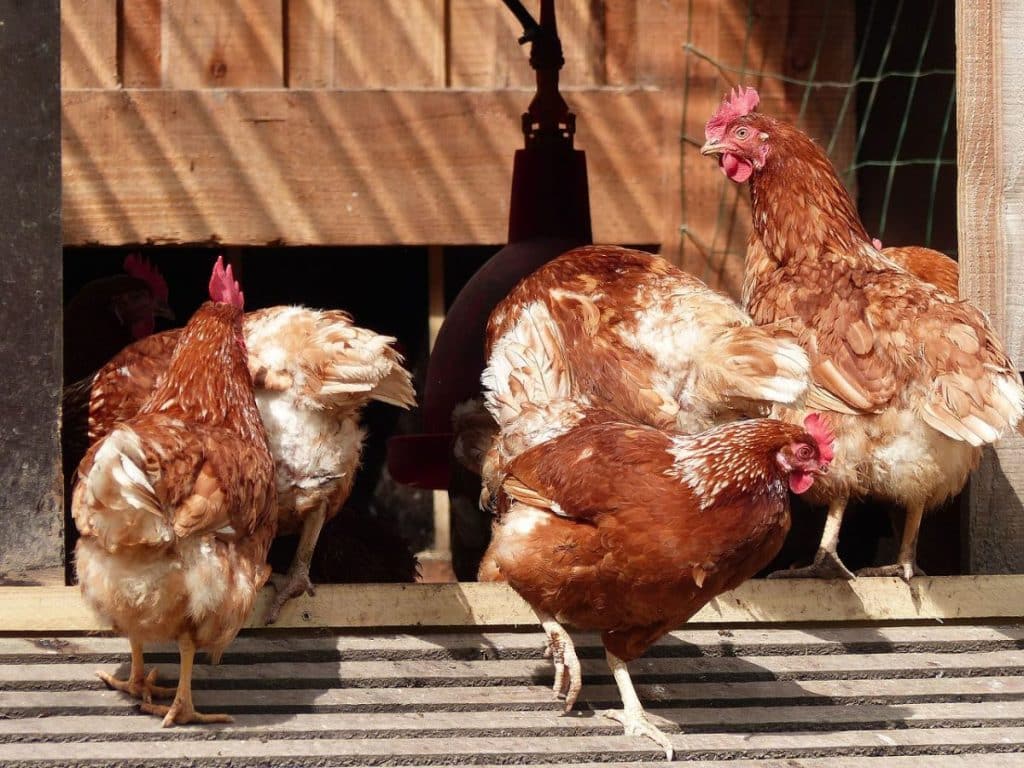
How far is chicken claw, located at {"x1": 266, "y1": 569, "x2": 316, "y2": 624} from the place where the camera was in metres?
3.59

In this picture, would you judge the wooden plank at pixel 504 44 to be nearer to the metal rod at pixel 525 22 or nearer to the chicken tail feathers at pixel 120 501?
the metal rod at pixel 525 22

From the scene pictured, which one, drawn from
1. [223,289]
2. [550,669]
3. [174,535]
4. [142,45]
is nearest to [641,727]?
[550,669]

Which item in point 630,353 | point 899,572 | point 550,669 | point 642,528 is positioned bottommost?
point 550,669

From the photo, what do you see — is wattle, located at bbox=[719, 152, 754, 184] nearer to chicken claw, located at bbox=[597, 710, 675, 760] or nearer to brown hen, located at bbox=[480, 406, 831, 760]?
brown hen, located at bbox=[480, 406, 831, 760]

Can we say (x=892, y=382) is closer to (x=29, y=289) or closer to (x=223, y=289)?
(x=223, y=289)

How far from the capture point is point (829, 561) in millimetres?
3982

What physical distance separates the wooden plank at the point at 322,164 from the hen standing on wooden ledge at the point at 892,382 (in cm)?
142

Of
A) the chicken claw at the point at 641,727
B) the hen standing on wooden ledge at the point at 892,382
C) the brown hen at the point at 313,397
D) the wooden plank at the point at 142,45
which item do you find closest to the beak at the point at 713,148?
the hen standing on wooden ledge at the point at 892,382

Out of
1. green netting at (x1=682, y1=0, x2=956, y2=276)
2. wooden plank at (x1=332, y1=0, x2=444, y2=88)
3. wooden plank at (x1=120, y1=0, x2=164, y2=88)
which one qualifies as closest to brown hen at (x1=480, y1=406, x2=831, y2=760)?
green netting at (x1=682, y1=0, x2=956, y2=276)

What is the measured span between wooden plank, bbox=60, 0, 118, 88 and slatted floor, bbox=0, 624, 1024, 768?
268 cm

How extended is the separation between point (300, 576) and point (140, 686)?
21.8 inches

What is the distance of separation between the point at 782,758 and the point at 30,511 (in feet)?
6.01

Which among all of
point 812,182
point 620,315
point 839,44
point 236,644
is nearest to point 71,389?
point 236,644

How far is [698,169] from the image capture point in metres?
5.66
